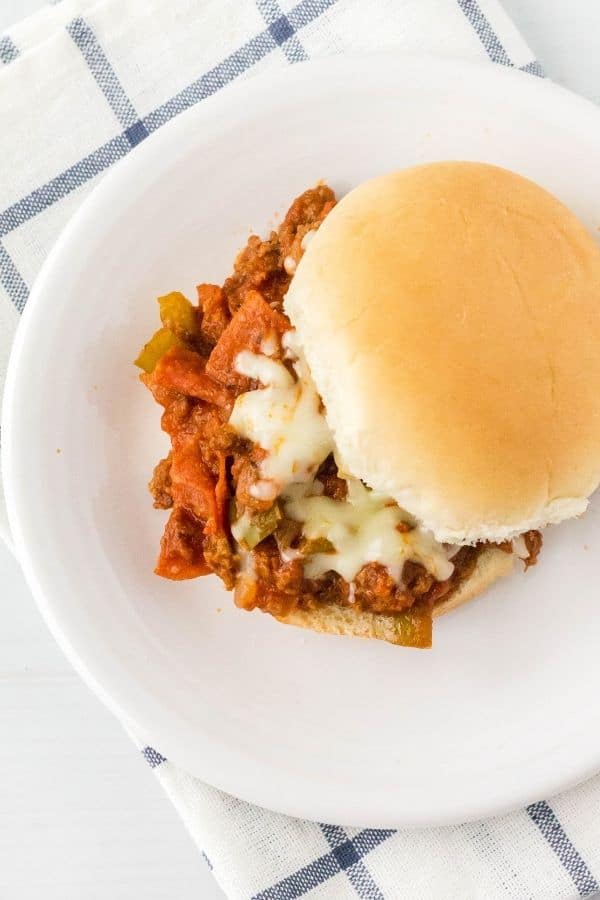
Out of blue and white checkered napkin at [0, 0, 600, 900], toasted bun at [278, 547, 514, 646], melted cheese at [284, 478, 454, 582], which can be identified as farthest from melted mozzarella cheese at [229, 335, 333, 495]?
blue and white checkered napkin at [0, 0, 600, 900]

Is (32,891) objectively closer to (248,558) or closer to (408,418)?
(248,558)

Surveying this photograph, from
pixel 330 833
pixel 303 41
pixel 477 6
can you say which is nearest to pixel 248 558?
pixel 330 833

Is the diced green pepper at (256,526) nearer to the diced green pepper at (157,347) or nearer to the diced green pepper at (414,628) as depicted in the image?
the diced green pepper at (414,628)

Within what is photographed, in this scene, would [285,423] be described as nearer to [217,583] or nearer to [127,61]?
[217,583]

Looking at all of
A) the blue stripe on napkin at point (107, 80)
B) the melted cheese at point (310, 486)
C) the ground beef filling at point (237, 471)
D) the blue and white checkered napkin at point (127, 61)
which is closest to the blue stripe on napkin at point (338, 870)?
the ground beef filling at point (237, 471)

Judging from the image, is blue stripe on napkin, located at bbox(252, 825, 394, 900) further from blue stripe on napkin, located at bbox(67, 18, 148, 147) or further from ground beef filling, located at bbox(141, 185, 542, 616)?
blue stripe on napkin, located at bbox(67, 18, 148, 147)

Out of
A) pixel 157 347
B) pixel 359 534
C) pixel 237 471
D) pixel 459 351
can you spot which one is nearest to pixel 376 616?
pixel 359 534
